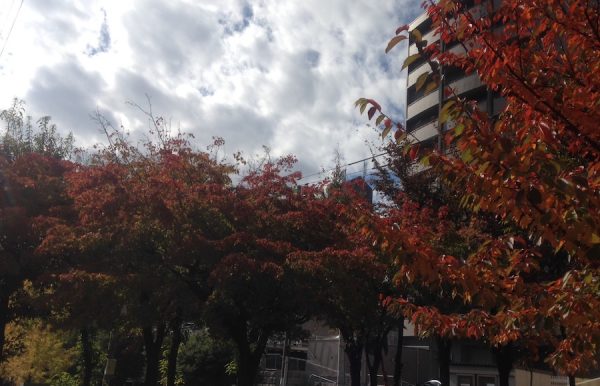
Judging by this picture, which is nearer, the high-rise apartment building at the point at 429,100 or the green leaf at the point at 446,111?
the green leaf at the point at 446,111

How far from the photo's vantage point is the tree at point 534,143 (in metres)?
3.47

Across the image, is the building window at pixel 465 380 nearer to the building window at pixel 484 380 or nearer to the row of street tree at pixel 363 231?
the building window at pixel 484 380

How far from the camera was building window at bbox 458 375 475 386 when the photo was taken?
28.8 metres

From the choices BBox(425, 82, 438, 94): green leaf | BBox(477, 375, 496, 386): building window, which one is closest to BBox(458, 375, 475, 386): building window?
BBox(477, 375, 496, 386): building window

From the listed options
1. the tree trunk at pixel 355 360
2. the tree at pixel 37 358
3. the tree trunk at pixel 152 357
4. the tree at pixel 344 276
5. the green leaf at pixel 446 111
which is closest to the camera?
the green leaf at pixel 446 111

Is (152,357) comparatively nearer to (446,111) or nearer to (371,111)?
(371,111)

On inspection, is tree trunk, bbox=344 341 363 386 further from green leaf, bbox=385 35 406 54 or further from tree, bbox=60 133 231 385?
green leaf, bbox=385 35 406 54

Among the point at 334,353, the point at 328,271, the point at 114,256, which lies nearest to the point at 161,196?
the point at 114,256

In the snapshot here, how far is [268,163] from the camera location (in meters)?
17.5

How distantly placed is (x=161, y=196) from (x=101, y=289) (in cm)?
269

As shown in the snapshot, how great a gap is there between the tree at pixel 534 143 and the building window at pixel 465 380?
25.6 metres

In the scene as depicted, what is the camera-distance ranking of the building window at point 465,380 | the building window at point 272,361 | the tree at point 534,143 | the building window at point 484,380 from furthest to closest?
the building window at point 272,361 < the building window at point 465,380 < the building window at point 484,380 < the tree at point 534,143

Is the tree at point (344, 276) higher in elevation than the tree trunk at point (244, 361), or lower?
higher

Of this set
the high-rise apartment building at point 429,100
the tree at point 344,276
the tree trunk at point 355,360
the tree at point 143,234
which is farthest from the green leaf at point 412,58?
the high-rise apartment building at point 429,100
